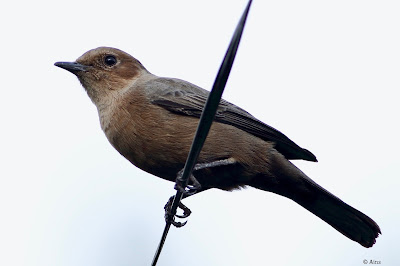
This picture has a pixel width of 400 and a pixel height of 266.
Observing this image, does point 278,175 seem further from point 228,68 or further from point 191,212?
point 228,68

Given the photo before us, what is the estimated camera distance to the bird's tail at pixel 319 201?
611 centimetres

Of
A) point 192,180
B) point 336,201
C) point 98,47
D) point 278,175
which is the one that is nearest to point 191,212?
point 192,180

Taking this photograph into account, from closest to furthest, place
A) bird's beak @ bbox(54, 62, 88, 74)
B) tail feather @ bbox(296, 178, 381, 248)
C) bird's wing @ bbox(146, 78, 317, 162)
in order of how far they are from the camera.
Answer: bird's wing @ bbox(146, 78, 317, 162) < tail feather @ bbox(296, 178, 381, 248) < bird's beak @ bbox(54, 62, 88, 74)

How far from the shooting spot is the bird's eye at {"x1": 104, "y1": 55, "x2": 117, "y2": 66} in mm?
6773

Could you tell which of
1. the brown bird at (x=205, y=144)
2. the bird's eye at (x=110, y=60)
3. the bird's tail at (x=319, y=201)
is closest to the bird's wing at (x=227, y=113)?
the brown bird at (x=205, y=144)

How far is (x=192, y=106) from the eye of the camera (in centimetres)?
606

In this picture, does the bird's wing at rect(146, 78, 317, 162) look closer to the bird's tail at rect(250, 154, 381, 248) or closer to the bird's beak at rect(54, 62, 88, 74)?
the bird's tail at rect(250, 154, 381, 248)

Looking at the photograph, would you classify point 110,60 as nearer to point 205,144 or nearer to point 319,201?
point 205,144

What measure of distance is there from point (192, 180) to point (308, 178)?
1.30m

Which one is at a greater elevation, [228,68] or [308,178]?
[228,68]

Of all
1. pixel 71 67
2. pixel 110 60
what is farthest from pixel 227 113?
pixel 71 67

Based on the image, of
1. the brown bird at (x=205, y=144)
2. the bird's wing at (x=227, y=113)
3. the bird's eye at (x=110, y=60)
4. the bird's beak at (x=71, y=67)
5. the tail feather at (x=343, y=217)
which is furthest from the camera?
the bird's eye at (x=110, y=60)

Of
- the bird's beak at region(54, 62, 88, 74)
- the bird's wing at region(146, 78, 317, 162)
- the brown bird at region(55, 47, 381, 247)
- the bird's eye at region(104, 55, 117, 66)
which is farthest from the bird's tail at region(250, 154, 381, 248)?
the bird's beak at region(54, 62, 88, 74)

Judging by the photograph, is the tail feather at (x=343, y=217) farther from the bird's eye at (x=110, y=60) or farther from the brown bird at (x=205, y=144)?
the bird's eye at (x=110, y=60)
